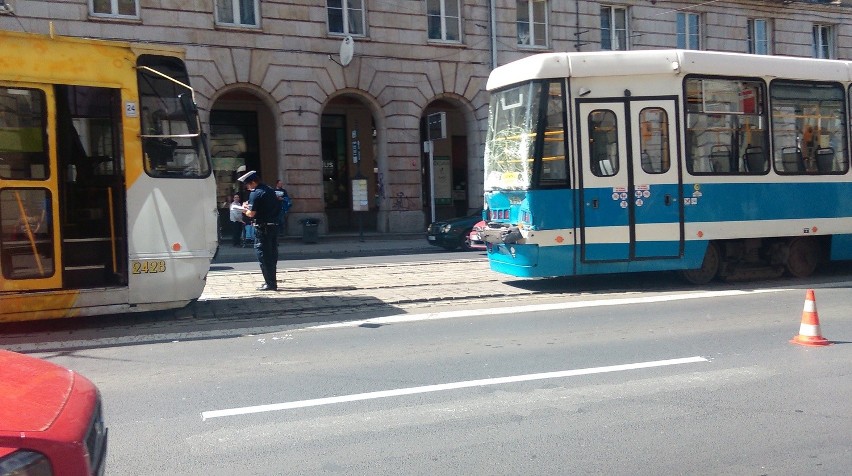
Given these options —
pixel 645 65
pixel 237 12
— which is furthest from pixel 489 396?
pixel 237 12

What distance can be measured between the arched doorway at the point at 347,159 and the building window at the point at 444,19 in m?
3.94

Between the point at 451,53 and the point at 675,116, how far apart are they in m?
16.9

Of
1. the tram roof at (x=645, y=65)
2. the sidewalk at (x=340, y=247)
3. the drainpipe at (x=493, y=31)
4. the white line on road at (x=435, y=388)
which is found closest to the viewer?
the white line on road at (x=435, y=388)

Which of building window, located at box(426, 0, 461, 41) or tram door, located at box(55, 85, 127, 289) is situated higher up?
building window, located at box(426, 0, 461, 41)

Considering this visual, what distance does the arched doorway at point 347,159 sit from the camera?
96.6ft

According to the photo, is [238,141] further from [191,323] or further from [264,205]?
[191,323]

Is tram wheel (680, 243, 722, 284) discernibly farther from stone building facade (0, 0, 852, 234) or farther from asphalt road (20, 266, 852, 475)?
stone building facade (0, 0, 852, 234)

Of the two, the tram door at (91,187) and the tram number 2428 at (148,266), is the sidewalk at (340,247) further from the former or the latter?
the tram number 2428 at (148,266)

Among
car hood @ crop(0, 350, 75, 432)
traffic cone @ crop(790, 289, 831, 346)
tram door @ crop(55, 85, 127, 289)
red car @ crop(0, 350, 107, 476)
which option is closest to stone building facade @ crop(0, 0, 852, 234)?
tram door @ crop(55, 85, 127, 289)

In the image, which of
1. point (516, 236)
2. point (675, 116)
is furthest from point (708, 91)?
point (516, 236)

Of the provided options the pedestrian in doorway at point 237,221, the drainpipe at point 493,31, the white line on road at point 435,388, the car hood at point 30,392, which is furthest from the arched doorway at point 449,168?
the car hood at point 30,392

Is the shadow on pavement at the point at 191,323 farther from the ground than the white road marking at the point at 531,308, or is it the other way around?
the shadow on pavement at the point at 191,323

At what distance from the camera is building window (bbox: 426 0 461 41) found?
91.6 ft

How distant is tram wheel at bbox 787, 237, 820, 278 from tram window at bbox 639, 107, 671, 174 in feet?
10.5
